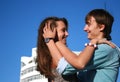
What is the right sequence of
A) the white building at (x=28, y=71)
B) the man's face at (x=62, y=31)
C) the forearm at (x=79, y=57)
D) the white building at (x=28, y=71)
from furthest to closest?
the white building at (x=28, y=71), the white building at (x=28, y=71), the man's face at (x=62, y=31), the forearm at (x=79, y=57)

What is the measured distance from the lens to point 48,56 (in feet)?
15.7

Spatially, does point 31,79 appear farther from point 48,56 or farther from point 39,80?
point 48,56

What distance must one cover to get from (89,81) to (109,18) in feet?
2.88

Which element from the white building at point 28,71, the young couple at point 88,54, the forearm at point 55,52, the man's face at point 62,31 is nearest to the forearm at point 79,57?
the young couple at point 88,54

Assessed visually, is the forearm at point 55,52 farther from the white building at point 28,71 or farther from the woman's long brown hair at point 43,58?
the white building at point 28,71

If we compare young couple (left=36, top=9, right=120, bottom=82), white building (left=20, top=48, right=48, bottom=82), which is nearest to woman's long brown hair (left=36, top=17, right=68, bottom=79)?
young couple (left=36, top=9, right=120, bottom=82)

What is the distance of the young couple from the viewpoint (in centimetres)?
407

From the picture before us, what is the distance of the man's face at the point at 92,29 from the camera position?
4496 millimetres

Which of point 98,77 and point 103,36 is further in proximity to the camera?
point 103,36

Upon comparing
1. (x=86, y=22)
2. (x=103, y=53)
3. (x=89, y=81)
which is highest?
(x=86, y=22)

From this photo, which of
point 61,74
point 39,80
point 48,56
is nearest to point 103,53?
point 61,74

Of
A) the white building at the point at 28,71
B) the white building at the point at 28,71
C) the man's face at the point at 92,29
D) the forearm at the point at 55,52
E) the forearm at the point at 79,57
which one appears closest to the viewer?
the forearm at the point at 79,57

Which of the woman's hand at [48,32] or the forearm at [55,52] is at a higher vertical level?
the woman's hand at [48,32]

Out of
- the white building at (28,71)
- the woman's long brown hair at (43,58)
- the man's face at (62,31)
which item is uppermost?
the man's face at (62,31)
